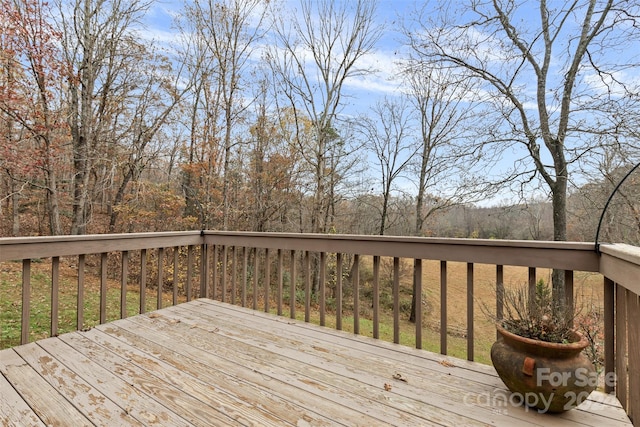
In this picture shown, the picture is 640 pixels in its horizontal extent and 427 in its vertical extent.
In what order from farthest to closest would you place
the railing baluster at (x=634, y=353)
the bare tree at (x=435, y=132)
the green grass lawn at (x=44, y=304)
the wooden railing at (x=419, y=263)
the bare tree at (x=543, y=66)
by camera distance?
1. the bare tree at (x=435, y=132)
2. the bare tree at (x=543, y=66)
3. the green grass lawn at (x=44, y=304)
4. the wooden railing at (x=419, y=263)
5. the railing baluster at (x=634, y=353)

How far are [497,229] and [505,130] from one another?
2337 millimetres

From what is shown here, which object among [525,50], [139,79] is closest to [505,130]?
[525,50]

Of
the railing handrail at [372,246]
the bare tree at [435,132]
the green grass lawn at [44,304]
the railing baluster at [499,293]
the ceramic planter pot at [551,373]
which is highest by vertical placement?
the bare tree at [435,132]

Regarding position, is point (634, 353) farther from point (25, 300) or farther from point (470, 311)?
point (25, 300)

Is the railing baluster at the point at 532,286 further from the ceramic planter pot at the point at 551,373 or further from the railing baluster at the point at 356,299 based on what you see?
the railing baluster at the point at 356,299

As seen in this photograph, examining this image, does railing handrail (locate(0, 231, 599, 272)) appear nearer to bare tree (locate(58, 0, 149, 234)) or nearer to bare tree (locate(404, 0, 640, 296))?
bare tree (locate(404, 0, 640, 296))

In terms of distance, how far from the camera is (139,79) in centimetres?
834

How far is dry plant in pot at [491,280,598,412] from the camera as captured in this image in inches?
52.1

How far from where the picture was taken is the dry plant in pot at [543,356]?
1323mm

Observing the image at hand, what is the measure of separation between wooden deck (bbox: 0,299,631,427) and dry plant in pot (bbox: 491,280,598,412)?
0.11 meters

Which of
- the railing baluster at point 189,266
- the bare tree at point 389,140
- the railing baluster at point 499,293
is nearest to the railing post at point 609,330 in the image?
the railing baluster at point 499,293

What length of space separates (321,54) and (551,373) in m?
7.62

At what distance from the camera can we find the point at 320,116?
8.02 meters

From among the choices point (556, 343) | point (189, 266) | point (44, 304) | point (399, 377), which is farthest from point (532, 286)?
point (44, 304)
